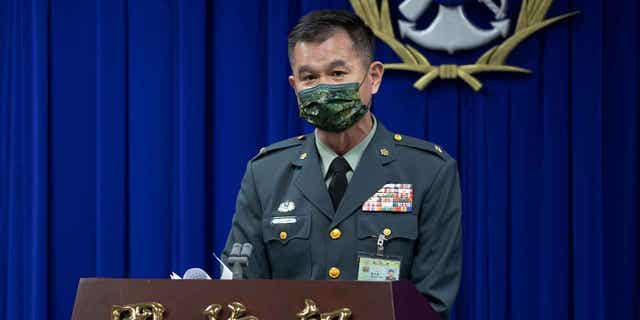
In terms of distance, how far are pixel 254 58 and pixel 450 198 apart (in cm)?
189

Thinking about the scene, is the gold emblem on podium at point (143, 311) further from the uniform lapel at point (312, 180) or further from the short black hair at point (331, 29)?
the short black hair at point (331, 29)

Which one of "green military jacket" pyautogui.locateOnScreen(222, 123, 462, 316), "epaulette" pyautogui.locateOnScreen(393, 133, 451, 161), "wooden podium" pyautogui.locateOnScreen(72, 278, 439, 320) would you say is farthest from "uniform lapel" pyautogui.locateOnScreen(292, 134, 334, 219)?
"wooden podium" pyautogui.locateOnScreen(72, 278, 439, 320)

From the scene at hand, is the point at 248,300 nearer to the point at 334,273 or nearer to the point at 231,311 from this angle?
the point at 231,311

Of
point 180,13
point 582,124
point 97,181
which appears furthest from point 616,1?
point 97,181

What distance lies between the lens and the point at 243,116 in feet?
13.4

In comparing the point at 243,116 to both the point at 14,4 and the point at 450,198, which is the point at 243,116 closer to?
the point at 14,4

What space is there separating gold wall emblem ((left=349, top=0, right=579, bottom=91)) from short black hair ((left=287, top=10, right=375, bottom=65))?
1504 millimetres

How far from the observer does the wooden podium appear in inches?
67.9

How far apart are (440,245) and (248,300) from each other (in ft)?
2.11

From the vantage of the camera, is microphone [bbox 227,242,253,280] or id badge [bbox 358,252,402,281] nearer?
microphone [bbox 227,242,253,280]

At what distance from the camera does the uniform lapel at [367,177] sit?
235 centimetres

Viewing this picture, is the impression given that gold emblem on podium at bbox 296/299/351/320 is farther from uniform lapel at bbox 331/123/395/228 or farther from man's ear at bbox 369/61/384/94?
man's ear at bbox 369/61/384/94

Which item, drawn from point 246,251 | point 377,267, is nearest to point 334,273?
point 377,267

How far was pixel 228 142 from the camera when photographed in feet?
13.4
